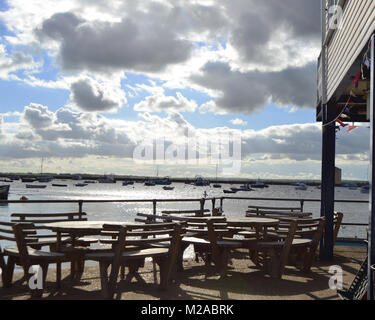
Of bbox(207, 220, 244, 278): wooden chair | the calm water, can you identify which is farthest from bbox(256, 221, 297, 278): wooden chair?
the calm water

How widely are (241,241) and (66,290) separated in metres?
2.35

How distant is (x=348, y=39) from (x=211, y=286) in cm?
363

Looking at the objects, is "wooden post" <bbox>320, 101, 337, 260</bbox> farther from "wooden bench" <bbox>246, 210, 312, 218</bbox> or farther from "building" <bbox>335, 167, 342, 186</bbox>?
"wooden bench" <bbox>246, 210, 312, 218</bbox>

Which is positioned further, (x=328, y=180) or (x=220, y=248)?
(x=328, y=180)

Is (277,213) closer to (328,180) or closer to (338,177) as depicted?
(328,180)

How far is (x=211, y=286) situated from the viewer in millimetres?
5824

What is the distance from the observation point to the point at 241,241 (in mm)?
6402

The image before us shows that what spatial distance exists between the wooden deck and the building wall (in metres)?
2.81

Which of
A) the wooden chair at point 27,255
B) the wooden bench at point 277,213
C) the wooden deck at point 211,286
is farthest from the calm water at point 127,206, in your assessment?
the wooden chair at point 27,255

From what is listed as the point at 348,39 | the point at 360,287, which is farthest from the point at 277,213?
the point at 360,287

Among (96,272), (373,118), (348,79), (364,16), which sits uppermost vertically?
(364,16)
